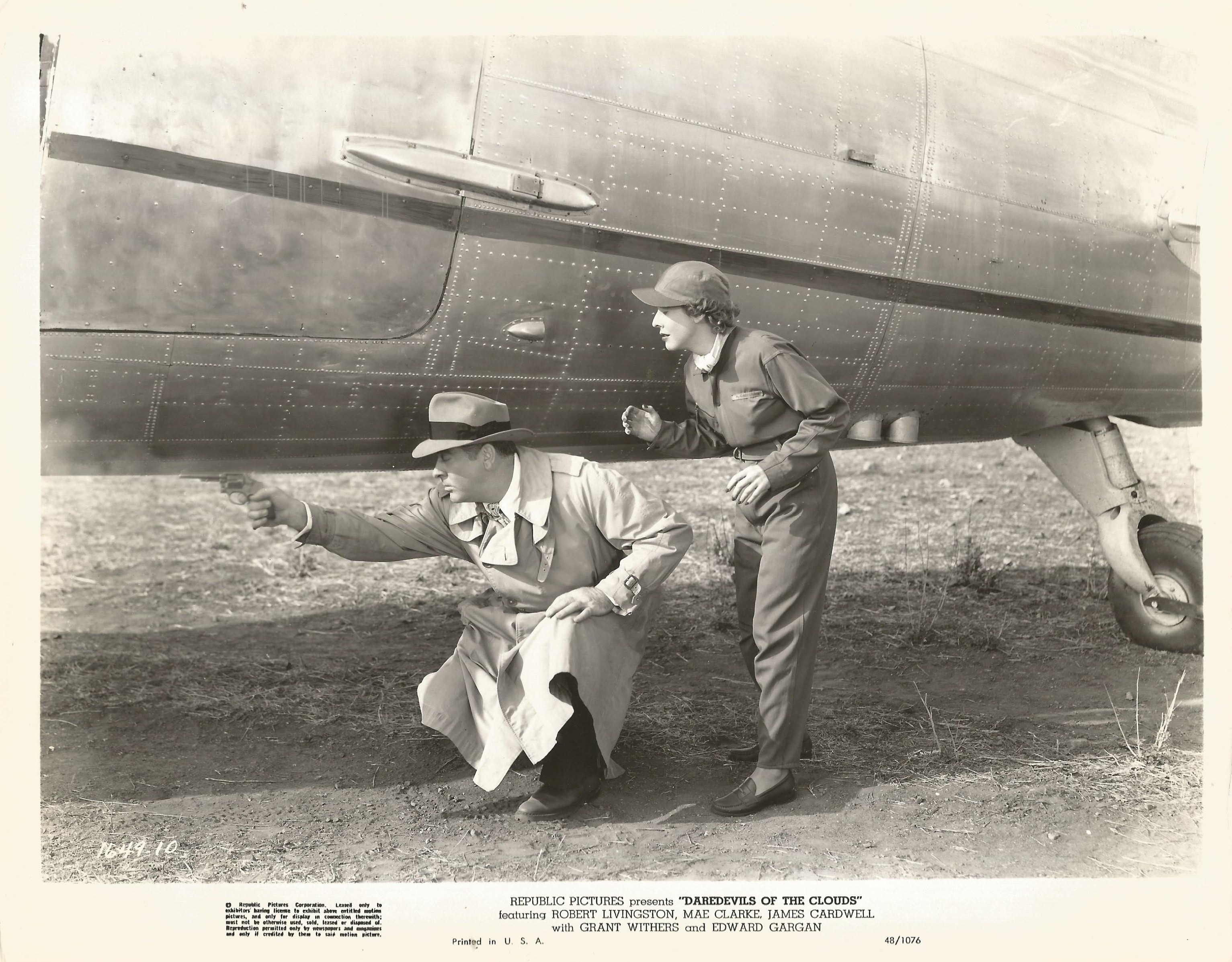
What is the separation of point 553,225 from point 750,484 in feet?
4.01

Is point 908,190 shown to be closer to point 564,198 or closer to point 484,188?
point 564,198

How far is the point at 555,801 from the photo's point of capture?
4234 millimetres

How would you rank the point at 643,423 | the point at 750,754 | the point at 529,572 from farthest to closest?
the point at 750,754
the point at 643,423
the point at 529,572

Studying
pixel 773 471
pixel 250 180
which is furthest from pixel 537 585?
pixel 250 180

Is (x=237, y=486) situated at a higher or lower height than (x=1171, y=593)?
higher

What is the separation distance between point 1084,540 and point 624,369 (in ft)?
18.5

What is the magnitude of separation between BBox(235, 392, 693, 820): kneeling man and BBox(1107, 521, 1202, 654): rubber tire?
3.25m

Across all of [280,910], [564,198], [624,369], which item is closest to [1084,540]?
[624,369]

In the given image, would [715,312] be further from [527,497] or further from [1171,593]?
[1171,593]

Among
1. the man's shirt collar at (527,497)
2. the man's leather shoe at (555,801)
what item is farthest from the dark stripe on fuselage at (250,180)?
the man's leather shoe at (555,801)

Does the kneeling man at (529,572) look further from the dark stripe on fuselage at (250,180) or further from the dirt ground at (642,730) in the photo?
the dark stripe on fuselage at (250,180)

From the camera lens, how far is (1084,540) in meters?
8.91

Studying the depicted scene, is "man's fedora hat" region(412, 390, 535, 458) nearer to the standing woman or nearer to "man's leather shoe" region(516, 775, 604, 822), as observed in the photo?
the standing woman

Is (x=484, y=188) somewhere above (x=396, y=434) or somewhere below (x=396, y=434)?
above
